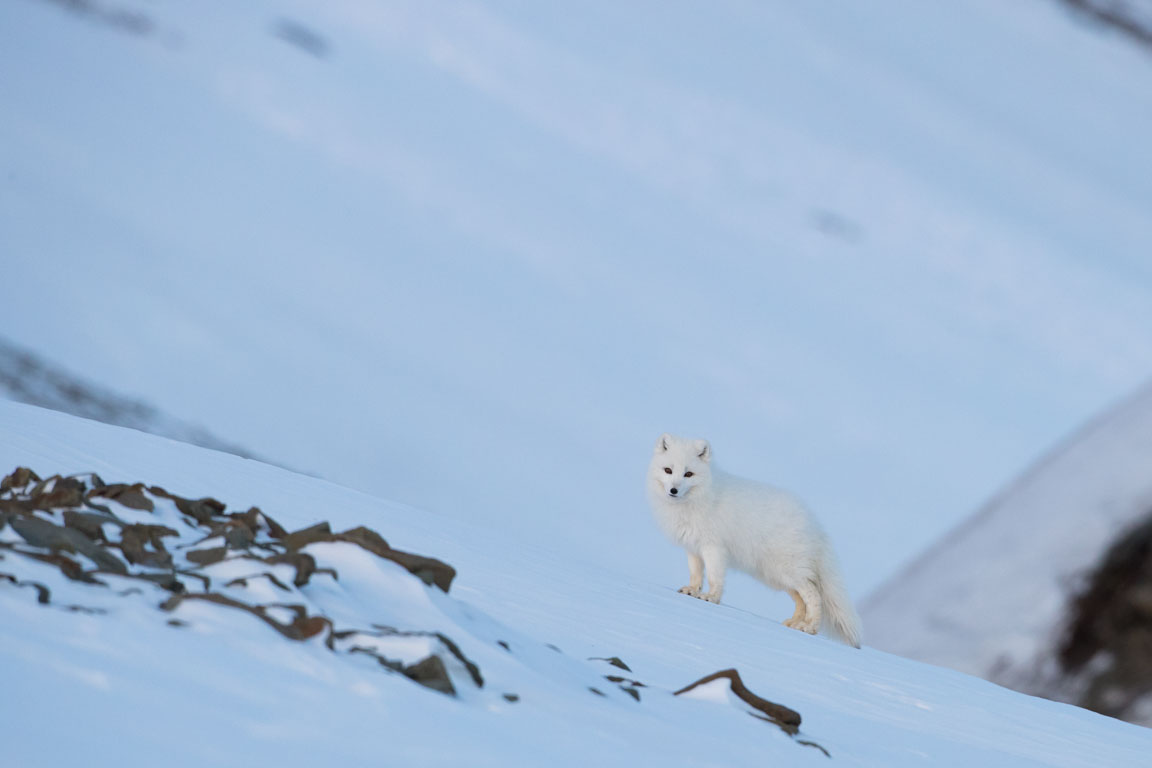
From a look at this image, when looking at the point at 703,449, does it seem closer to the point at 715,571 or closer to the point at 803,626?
the point at 715,571

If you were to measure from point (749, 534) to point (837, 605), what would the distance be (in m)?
0.49

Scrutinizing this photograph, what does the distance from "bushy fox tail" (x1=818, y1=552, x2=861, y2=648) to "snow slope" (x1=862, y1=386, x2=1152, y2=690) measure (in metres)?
1.37

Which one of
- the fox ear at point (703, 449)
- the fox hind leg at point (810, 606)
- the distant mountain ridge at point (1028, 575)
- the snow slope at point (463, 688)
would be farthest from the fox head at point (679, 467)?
the distant mountain ridge at point (1028, 575)

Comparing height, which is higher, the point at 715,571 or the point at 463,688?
the point at 715,571

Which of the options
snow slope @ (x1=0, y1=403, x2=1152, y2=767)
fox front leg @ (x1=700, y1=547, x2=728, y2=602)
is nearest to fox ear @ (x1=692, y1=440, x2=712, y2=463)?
fox front leg @ (x1=700, y1=547, x2=728, y2=602)

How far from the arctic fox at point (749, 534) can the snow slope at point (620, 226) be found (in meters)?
3.32

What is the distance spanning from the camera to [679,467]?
5.61 metres

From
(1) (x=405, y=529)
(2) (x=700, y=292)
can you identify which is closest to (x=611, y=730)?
(1) (x=405, y=529)

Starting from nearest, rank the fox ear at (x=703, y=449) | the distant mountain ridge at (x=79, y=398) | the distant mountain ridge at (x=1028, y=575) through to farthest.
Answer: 1. the fox ear at (x=703, y=449)
2. the distant mountain ridge at (x=1028, y=575)
3. the distant mountain ridge at (x=79, y=398)

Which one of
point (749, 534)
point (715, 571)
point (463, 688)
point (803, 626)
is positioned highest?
point (749, 534)

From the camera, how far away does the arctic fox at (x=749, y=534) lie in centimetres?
546

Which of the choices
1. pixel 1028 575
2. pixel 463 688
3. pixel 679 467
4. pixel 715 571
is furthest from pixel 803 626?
pixel 463 688

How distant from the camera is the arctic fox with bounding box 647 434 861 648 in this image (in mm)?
5457

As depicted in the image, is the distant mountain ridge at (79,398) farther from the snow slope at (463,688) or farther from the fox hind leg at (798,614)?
the fox hind leg at (798,614)
